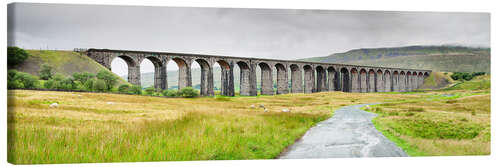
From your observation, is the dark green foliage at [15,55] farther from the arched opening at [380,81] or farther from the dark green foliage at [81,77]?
the arched opening at [380,81]

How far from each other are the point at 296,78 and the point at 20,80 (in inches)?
931

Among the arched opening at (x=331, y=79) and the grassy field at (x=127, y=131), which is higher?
the arched opening at (x=331, y=79)

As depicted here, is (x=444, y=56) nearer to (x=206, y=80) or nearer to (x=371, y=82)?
(x=371, y=82)

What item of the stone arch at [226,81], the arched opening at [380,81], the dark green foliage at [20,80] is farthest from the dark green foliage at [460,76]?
the stone arch at [226,81]

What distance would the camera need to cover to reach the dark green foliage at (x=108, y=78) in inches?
382

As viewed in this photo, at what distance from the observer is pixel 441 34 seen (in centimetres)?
923

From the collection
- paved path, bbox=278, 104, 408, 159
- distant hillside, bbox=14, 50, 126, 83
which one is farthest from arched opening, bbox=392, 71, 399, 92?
distant hillside, bbox=14, 50, 126, 83

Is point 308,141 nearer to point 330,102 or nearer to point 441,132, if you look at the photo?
point 441,132

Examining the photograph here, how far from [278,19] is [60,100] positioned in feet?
21.3

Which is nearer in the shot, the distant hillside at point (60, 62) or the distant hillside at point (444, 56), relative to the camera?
the distant hillside at point (60, 62)

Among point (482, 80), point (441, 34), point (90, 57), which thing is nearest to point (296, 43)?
point (441, 34)

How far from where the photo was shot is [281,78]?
90.9ft

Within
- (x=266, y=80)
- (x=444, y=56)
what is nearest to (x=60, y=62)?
(x=444, y=56)

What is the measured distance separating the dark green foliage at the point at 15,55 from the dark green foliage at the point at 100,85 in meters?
2.36
